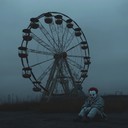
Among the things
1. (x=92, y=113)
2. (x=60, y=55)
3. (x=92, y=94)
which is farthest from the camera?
(x=60, y=55)

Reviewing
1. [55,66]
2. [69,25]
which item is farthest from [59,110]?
[69,25]

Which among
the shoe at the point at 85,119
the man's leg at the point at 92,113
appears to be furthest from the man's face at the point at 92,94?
the shoe at the point at 85,119

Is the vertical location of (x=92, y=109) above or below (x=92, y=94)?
below

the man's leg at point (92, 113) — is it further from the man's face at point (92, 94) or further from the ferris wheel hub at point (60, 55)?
the ferris wheel hub at point (60, 55)

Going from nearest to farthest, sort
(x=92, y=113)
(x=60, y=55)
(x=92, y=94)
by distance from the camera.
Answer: (x=92, y=113) < (x=92, y=94) < (x=60, y=55)

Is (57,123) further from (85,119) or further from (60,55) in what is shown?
(60,55)

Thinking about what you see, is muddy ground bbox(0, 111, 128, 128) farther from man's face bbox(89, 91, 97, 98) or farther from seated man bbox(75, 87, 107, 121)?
man's face bbox(89, 91, 97, 98)

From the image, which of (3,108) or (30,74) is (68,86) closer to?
(30,74)

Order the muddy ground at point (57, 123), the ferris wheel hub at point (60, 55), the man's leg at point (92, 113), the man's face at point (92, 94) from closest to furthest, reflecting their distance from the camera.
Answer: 1. the muddy ground at point (57, 123)
2. the man's leg at point (92, 113)
3. the man's face at point (92, 94)
4. the ferris wheel hub at point (60, 55)

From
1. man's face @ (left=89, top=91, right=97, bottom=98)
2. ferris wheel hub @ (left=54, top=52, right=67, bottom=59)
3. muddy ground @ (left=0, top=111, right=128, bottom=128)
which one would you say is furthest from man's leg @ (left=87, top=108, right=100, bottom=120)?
ferris wheel hub @ (left=54, top=52, right=67, bottom=59)

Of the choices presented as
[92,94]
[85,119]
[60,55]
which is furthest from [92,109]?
[60,55]

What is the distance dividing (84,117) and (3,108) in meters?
11.1

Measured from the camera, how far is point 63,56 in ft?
94.7

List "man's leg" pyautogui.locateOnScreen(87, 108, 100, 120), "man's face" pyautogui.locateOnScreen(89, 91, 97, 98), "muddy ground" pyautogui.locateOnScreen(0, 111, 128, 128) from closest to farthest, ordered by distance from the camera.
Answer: "muddy ground" pyautogui.locateOnScreen(0, 111, 128, 128), "man's leg" pyautogui.locateOnScreen(87, 108, 100, 120), "man's face" pyautogui.locateOnScreen(89, 91, 97, 98)
